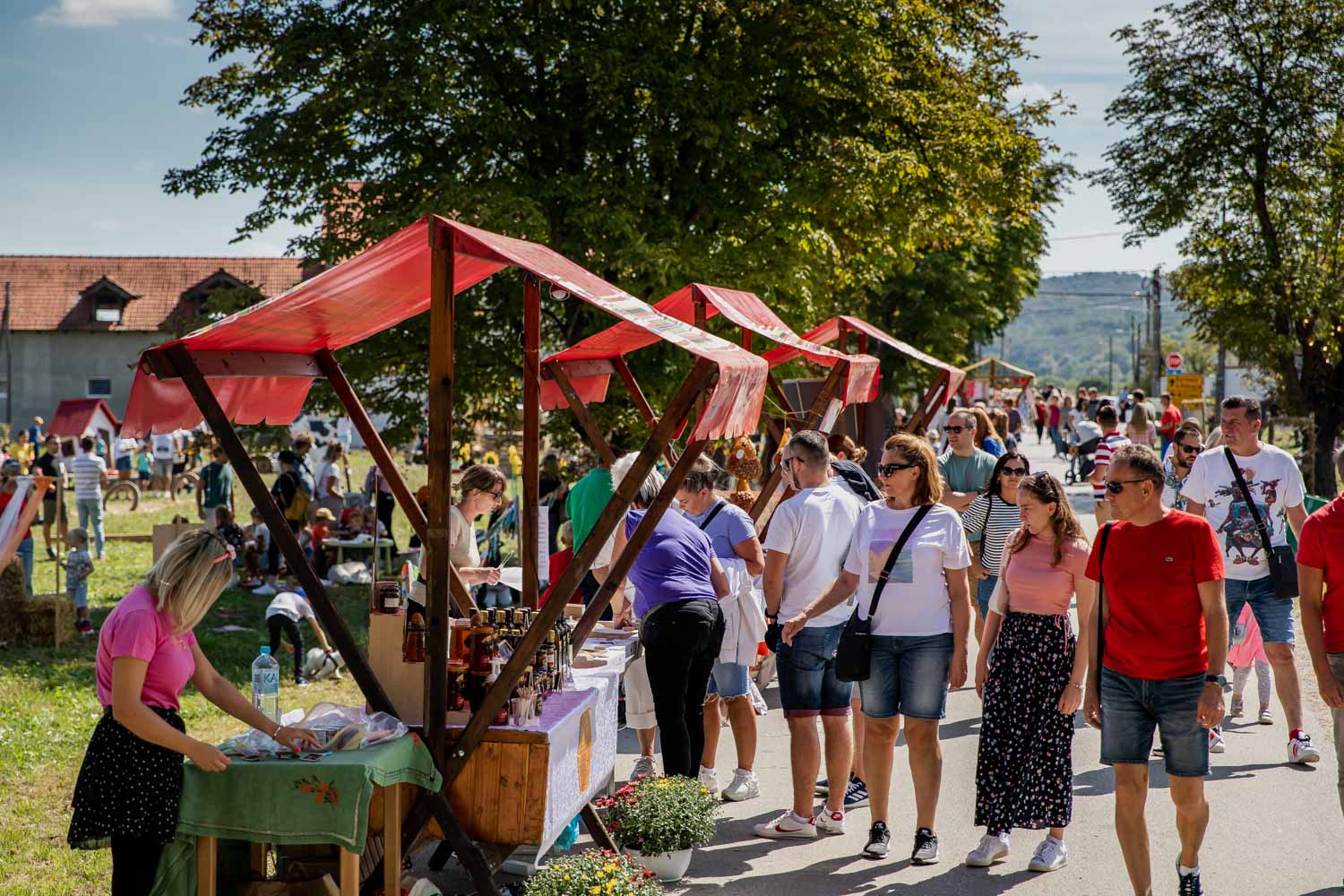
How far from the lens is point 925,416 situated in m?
12.8

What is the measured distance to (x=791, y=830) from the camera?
612cm

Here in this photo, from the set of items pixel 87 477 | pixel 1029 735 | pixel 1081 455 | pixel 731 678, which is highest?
pixel 1081 455

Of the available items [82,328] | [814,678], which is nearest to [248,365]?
[814,678]

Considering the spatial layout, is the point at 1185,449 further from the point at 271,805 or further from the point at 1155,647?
the point at 271,805

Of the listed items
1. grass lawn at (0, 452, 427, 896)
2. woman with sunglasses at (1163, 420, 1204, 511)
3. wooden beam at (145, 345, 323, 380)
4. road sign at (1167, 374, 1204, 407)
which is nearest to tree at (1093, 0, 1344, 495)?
road sign at (1167, 374, 1204, 407)

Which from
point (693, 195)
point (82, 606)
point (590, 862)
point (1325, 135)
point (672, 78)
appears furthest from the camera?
point (1325, 135)

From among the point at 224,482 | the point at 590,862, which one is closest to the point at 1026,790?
the point at 590,862

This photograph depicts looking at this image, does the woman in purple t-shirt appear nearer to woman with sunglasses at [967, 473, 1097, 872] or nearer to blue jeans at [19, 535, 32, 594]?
woman with sunglasses at [967, 473, 1097, 872]

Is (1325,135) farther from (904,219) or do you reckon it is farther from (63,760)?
(63,760)

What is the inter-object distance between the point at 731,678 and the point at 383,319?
2.80m

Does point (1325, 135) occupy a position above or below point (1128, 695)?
above

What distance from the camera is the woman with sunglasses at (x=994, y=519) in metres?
7.81

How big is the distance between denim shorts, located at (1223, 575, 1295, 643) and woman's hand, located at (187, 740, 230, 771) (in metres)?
5.72

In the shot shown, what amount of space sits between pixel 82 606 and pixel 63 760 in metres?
5.07
